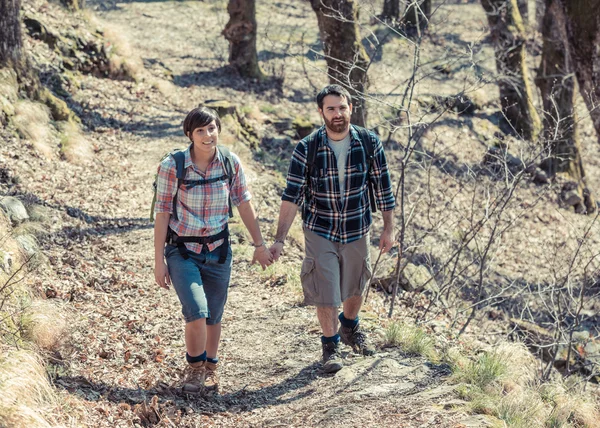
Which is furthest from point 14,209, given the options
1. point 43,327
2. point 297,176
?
point 297,176

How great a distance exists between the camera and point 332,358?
5484 millimetres

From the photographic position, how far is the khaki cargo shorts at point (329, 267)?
525 centimetres

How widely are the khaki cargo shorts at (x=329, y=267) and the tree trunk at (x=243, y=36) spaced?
1371 centimetres

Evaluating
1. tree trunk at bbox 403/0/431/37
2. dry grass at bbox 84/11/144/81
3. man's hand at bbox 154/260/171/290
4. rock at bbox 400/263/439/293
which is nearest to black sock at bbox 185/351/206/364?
man's hand at bbox 154/260/171/290

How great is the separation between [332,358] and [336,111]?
187 cm

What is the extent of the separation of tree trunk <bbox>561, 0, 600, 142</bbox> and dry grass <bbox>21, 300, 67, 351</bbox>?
6.19m

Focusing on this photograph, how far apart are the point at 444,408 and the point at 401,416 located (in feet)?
1.02

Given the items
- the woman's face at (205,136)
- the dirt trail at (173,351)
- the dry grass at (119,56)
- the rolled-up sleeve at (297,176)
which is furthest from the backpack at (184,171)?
the dry grass at (119,56)

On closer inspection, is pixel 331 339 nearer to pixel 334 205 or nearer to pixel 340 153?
pixel 334 205

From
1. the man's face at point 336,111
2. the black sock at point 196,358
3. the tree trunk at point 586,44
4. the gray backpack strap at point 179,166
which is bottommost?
the black sock at point 196,358

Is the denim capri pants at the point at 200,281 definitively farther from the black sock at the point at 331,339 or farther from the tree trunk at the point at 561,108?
the tree trunk at the point at 561,108

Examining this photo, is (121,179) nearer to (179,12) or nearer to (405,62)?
(405,62)

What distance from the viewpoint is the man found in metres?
5.12

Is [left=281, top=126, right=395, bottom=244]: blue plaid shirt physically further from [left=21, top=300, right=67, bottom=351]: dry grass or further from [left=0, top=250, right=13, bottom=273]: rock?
[left=0, top=250, right=13, bottom=273]: rock
